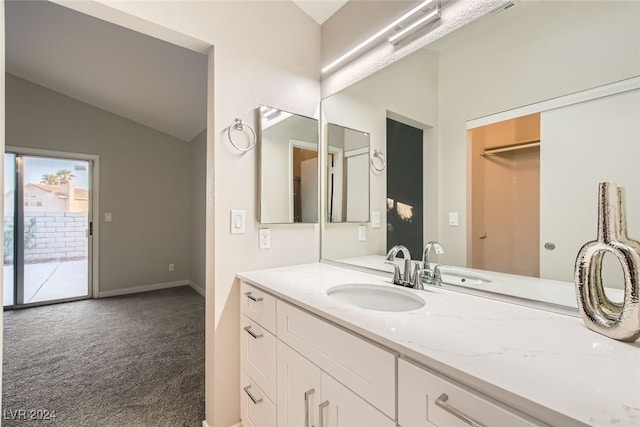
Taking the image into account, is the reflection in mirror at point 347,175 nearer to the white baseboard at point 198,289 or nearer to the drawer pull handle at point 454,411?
the drawer pull handle at point 454,411

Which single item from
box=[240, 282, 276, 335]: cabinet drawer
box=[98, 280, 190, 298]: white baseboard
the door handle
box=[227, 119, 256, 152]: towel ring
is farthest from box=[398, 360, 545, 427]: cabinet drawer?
box=[98, 280, 190, 298]: white baseboard

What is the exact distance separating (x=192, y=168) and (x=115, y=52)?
209 cm

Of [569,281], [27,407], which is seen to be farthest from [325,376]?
[27,407]

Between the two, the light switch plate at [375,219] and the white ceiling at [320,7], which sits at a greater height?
the white ceiling at [320,7]

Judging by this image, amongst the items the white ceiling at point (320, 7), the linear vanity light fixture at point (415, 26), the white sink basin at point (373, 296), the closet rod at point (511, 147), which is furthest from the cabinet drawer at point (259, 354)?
the white ceiling at point (320, 7)

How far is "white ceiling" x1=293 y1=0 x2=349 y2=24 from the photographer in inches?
66.7

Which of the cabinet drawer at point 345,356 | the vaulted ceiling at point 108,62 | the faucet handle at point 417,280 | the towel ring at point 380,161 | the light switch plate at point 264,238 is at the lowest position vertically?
the cabinet drawer at point 345,356

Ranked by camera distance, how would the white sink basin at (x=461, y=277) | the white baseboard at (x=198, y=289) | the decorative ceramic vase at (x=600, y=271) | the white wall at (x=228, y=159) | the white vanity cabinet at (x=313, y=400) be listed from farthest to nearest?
the white baseboard at (x=198, y=289) → the white wall at (x=228, y=159) → the white sink basin at (x=461, y=277) → the white vanity cabinet at (x=313, y=400) → the decorative ceramic vase at (x=600, y=271)

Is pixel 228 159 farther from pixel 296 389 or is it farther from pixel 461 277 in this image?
pixel 461 277

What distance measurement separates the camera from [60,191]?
3617 millimetres

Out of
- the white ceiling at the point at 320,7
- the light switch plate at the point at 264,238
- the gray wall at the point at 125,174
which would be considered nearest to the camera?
the light switch plate at the point at 264,238

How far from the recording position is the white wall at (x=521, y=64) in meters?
0.84

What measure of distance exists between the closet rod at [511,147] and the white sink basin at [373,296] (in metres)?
0.66

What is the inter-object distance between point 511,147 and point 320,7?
56.4 inches
